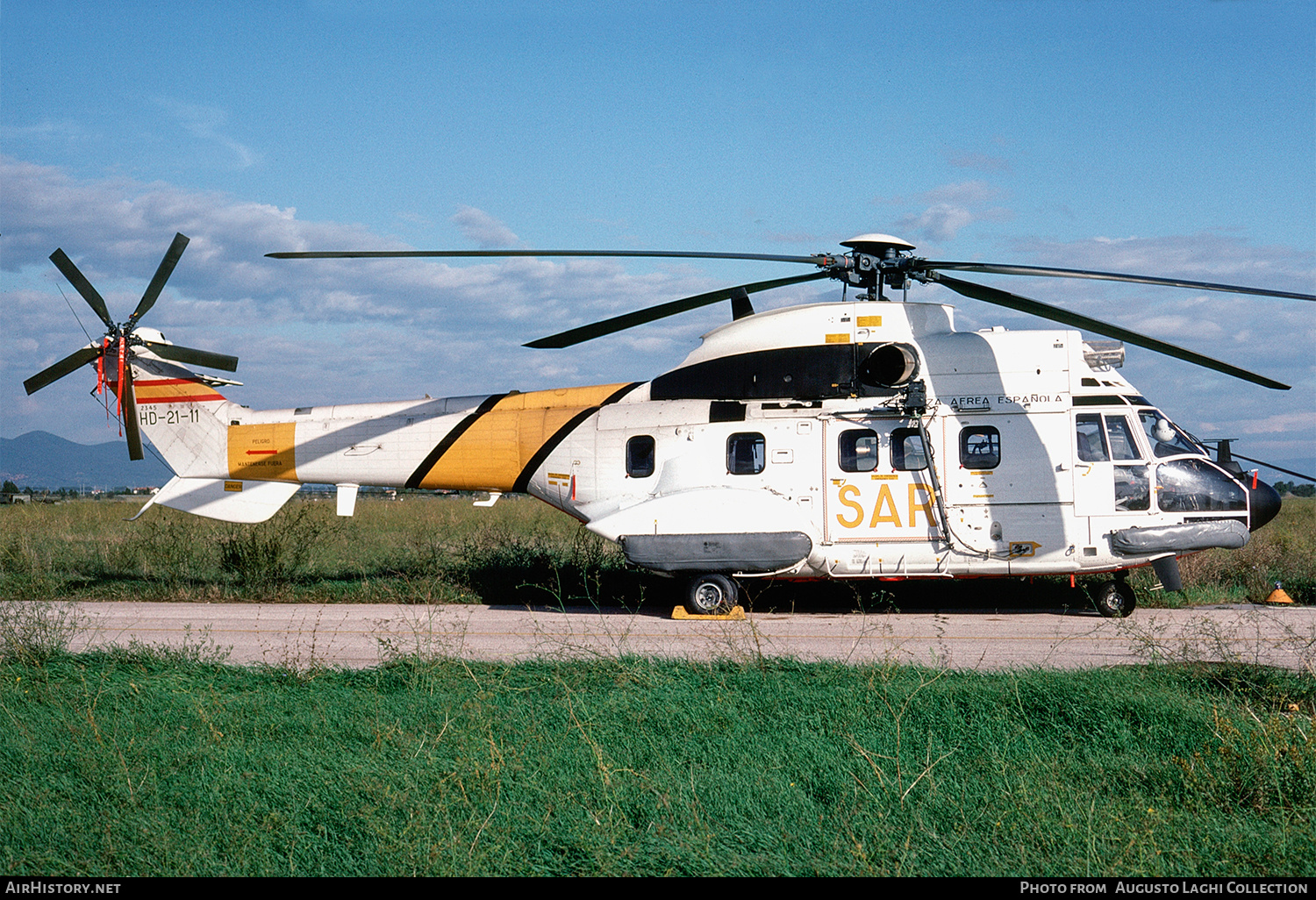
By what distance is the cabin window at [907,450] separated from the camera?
12.7m

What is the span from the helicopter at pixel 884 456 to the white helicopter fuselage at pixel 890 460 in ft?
0.08

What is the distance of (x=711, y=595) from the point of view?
1304cm

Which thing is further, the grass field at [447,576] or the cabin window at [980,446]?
the grass field at [447,576]

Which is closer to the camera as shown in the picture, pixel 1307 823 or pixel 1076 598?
pixel 1307 823

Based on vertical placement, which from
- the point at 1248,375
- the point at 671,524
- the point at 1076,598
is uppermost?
the point at 1248,375

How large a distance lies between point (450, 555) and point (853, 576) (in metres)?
9.84

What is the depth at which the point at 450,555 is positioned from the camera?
1955cm

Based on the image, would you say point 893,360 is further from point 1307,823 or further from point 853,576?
point 1307,823

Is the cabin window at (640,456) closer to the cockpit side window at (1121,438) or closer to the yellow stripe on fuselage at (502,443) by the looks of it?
the yellow stripe on fuselage at (502,443)

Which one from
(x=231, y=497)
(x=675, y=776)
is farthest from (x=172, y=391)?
(x=675, y=776)

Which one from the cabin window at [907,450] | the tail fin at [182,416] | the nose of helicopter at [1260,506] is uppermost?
the tail fin at [182,416]

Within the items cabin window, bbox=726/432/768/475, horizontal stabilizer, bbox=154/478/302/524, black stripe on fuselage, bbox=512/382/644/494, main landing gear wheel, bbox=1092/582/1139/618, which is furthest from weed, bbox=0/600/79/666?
main landing gear wheel, bbox=1092/582/1139/618

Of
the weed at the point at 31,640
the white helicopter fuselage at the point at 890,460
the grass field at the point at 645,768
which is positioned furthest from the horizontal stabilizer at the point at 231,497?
the grass field at the point at 645,768

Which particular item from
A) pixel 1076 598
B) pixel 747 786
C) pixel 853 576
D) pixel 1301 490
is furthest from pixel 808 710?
pixel 1301 490
